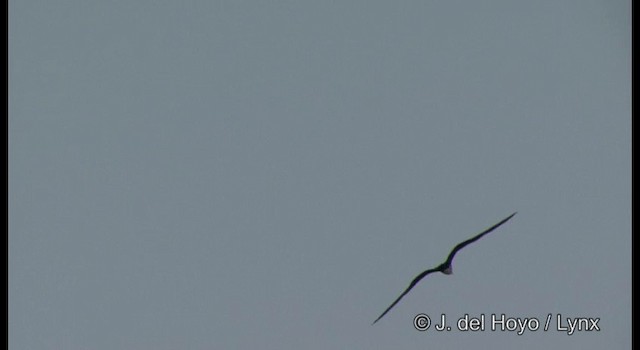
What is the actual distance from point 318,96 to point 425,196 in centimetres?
34

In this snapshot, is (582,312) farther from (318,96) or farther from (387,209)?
(318,96)

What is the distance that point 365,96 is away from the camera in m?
2.31

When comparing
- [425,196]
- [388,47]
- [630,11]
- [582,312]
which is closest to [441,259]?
[425,196]

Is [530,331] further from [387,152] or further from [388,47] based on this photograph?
[388,47]

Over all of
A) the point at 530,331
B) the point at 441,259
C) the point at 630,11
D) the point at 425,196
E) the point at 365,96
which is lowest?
the point at 530,331

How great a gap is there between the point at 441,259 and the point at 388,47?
0.51 m

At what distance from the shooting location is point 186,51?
2.29 meters

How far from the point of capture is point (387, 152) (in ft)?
7.54

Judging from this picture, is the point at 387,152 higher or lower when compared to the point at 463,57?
lower
